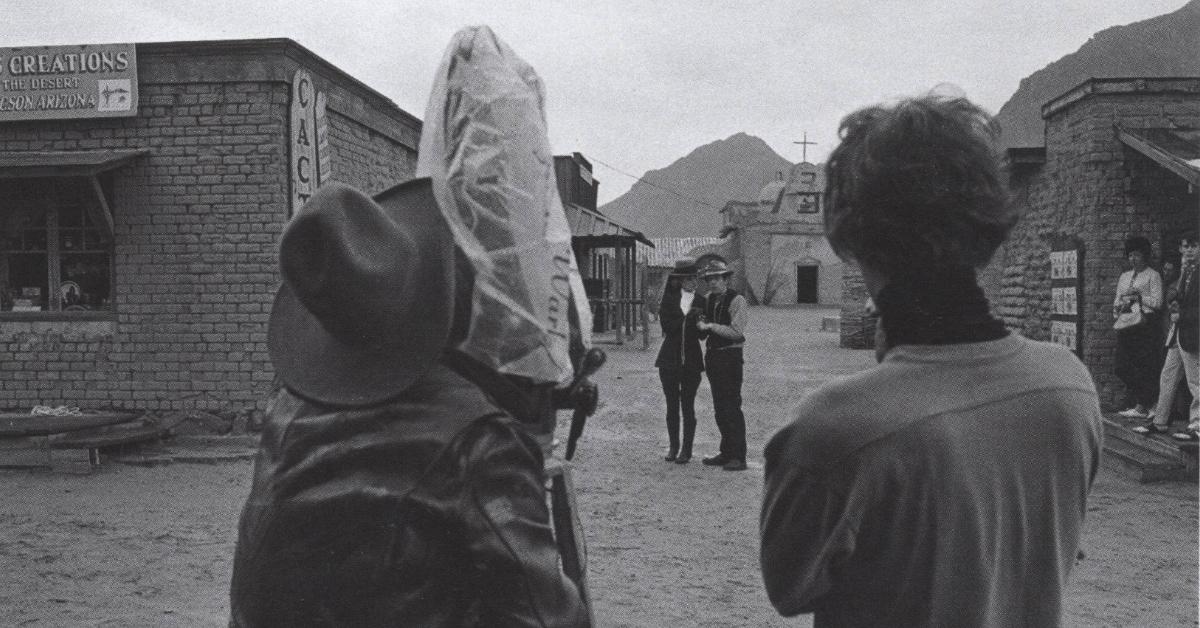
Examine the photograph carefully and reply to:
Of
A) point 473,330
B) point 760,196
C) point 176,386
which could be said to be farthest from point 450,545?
point 760,196

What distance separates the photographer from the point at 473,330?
154cm

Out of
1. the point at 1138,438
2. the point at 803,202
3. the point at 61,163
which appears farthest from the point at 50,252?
the point at 803,202

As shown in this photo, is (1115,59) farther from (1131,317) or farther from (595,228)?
(1131,317)

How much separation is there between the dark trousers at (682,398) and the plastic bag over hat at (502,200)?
5.93m

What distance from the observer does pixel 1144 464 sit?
23.1 ft

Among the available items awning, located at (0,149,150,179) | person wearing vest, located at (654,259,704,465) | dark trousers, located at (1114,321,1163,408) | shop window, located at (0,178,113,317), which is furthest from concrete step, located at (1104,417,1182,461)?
shop window, located at (0,178,113,317)

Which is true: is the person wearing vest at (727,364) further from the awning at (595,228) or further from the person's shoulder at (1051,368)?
the awning at (595,228)

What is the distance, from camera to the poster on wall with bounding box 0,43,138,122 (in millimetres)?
8227

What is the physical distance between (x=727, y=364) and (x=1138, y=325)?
150 inches

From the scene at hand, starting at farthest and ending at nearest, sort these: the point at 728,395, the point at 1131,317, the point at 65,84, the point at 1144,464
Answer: the point at 65,84, the point at 1131,317, the point at 728,395, the point at 1144,464

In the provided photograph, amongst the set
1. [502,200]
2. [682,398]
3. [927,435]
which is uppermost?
[502,200]

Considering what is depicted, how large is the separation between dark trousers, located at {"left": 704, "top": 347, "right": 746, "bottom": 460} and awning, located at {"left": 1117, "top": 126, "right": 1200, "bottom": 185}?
3908 mm

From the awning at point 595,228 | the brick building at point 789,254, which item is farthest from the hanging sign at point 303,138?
the brick building at point 789,254

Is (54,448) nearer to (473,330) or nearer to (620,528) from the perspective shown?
(620,528)
